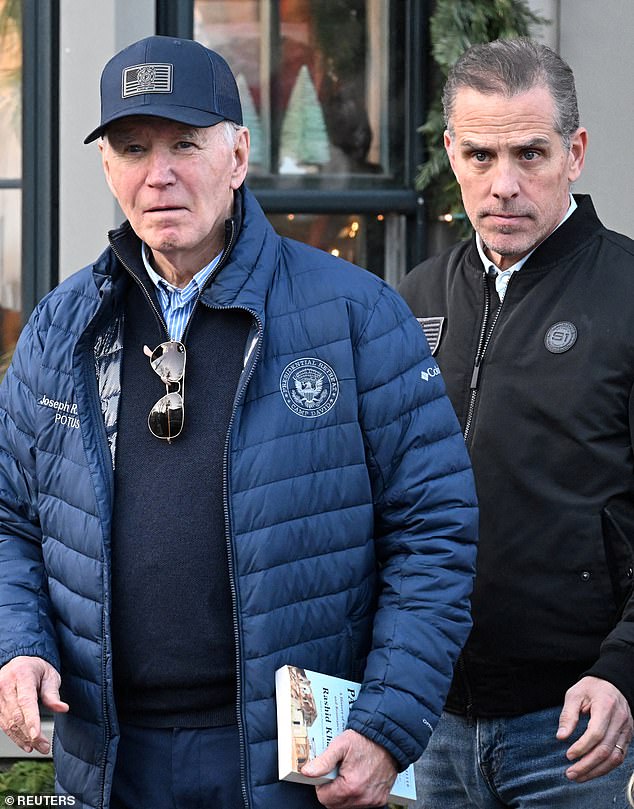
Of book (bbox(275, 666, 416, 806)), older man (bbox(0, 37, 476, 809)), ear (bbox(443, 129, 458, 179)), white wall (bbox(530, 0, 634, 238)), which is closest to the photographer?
book (bbox(275, 666, 416, 806))

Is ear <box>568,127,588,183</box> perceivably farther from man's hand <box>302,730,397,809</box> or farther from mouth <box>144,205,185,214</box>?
man's hand <box>302,730,397,809</box>

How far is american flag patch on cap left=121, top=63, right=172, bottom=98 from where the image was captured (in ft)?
8.34

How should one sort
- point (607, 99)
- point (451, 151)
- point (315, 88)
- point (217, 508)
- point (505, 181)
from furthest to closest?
point (315, 88), point (607, 99), point (451, 151), point (505, 181), point (217, 508)

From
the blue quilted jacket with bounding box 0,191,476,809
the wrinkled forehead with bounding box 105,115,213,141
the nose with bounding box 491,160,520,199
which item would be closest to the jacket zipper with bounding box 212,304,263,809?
the blue quilted jacket with bounding box 0,191,476,809

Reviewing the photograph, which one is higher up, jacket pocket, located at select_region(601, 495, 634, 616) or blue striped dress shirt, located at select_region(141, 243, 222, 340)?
blue striped dress shirt, located at select_region(141, 243, 222, 340)

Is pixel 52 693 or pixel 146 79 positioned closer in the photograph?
pixel 52 693

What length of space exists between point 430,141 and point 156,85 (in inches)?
81.7

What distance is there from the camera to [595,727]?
260 centimetres

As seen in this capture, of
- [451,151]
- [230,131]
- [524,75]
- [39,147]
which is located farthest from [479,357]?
[39,147]

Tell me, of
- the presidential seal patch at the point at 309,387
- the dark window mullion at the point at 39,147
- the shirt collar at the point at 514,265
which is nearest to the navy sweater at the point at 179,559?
the presidential seal patch at the point at 309,387

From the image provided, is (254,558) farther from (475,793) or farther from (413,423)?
(475,793)

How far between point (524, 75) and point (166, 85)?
2.81 ft

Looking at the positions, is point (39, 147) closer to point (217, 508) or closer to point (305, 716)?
point (217, 508)

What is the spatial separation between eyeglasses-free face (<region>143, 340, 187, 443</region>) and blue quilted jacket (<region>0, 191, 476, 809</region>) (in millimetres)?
99
